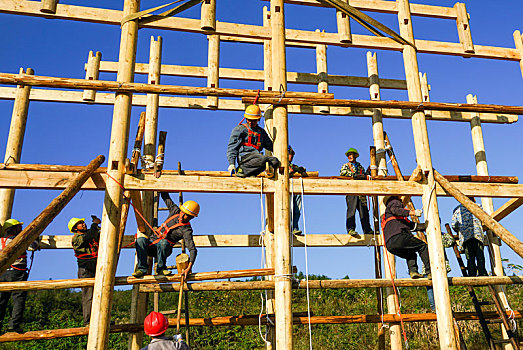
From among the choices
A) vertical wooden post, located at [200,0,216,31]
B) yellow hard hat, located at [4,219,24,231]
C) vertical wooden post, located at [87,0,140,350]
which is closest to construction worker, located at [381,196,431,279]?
vertical wooden post, located at [87,0,140,350]

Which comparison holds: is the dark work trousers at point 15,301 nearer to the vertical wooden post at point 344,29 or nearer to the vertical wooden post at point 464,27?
the vertical wooden post at point 344,29

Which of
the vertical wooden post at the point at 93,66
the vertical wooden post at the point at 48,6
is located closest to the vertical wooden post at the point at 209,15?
the vertical wooden post at the point at 48,6

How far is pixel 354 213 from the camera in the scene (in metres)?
10.4

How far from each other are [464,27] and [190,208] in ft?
24.6

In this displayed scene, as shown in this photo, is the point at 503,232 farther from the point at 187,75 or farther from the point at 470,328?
the point at 470,328

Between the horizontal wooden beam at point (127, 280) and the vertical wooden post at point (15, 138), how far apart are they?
328 cm

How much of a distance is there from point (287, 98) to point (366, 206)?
177 inches

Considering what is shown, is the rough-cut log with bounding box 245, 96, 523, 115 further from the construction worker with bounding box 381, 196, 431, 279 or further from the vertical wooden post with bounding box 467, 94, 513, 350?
the vertical wooden post with bounding box 467, 94, 513, 350

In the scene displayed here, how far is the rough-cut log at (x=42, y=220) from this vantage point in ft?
15.3

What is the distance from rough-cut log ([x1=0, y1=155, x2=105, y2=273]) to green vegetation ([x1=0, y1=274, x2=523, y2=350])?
9.54 meters

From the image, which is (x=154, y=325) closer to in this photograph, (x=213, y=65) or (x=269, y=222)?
(x=269, y=222)

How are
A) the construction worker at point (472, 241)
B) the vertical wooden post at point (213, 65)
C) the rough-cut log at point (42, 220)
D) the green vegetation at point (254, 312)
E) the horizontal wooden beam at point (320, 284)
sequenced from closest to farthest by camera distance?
1. the rough-cut log at point (42, 220)
2. the horizontal wooden beam at point (320, 284)
3. the construction worker at point (472, 241)
4. the vertical wooden post at point (213, 65)
5. the green vegetation at point (254, 312)

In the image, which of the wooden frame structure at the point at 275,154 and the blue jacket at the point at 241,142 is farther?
the blue jacket at the point at 241,142

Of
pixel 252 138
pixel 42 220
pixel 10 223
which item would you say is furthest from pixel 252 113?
pixel 10 223
